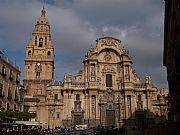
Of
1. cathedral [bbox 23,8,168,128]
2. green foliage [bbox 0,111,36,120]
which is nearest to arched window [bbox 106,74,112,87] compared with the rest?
cathedral [bbox 23,8,168,128]

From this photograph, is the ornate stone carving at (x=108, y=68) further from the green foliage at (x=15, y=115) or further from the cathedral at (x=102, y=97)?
the green foliage at (x=15, y=115)

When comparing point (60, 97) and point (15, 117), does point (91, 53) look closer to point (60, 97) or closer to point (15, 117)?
point (60, 97)

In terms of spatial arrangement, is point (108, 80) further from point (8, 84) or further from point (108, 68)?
point (8, 84)

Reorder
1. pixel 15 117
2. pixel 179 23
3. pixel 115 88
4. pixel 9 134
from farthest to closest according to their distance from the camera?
1. pixel 115 88
2. pixel 15 117
3. pixel 9 134
4. pixel 179 23

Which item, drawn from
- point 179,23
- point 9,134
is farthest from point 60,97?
point 179,23

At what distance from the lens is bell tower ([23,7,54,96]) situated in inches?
2297

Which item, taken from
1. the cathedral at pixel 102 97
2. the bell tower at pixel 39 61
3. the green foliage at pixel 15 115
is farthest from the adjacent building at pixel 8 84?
the bell tower at pixel 39 61

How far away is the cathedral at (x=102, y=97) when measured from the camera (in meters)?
50.1

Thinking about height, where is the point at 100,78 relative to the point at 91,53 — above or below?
below

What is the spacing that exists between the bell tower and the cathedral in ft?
10.3

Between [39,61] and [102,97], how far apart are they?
57.1 feet

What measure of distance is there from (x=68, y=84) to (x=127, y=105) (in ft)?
38.4

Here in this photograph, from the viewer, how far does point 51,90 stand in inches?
2016

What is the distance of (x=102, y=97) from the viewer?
51969mm
